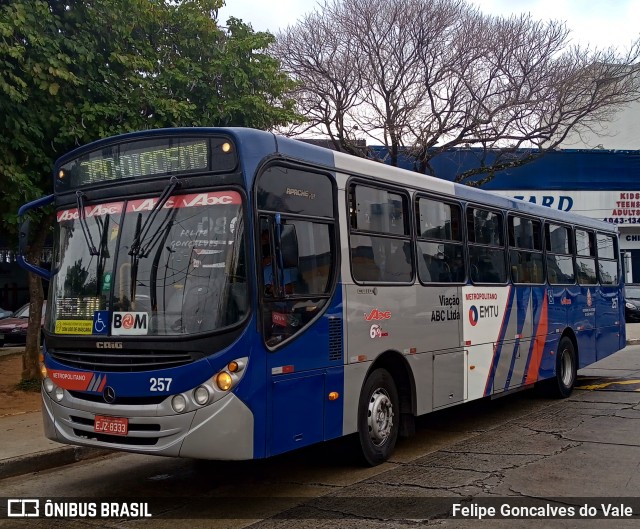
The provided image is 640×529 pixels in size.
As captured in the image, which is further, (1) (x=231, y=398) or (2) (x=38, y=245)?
(2) (x=38, y=245)

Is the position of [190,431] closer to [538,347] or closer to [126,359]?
[126,359]

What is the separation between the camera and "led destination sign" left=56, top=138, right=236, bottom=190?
626 cm

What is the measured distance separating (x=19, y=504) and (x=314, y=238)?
356cm

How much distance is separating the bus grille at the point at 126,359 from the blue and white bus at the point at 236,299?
13mm

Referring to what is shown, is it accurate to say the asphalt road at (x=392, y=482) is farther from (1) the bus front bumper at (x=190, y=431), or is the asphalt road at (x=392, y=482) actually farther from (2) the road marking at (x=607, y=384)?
(2) the road marking at (x=607, y=384)

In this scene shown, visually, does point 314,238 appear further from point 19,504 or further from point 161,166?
point 19,504

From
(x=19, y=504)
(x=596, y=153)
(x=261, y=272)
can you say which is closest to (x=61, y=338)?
(x=19, y=504)

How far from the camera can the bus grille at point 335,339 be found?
6.89 meters

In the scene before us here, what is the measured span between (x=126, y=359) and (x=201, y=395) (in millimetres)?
743

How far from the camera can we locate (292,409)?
20.8 feet

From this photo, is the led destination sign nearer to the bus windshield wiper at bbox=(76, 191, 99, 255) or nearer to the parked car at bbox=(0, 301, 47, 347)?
the bus windshield wiper at bbox=(76, 191, 99, 255)

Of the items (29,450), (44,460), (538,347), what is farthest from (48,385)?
(538,347)

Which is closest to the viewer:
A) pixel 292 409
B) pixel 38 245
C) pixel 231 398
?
pixel 231 398

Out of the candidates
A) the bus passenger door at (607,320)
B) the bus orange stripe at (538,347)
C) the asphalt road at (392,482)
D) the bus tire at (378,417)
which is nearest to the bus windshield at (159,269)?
the asphalt road at (392,482)
